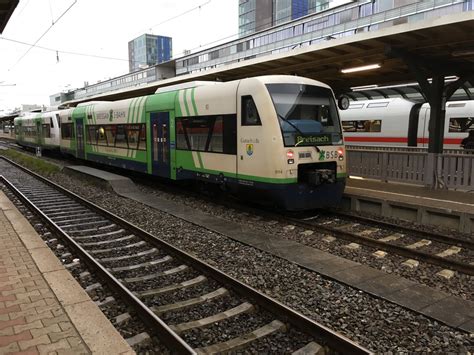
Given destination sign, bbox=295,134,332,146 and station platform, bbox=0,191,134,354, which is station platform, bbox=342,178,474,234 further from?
station platform, bbox=0,191,134,354

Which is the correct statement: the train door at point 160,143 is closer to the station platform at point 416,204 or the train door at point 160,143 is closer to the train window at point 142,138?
the train window at point 142,138

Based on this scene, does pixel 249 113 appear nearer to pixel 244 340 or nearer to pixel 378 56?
pixel 378 56

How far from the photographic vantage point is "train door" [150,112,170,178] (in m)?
11.5

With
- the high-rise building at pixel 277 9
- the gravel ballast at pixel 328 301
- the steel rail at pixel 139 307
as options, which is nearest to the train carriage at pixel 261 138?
the gravel ballast at pixel 328 301

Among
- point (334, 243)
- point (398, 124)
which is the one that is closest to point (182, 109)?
point (334, 243)

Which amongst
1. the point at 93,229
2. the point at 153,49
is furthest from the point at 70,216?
the point at 153,49

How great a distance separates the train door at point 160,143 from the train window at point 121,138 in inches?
86.2

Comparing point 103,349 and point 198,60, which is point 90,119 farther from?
point 198,60

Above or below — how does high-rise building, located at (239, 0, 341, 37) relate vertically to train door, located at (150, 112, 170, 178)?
above

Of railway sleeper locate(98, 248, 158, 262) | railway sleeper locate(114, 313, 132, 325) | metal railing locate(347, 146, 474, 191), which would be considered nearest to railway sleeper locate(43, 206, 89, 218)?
railway sleeper locate(98, 248, 158, 262)

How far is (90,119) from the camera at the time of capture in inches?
682

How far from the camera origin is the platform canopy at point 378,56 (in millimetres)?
8258

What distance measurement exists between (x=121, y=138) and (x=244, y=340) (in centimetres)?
1175

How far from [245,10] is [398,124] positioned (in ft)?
177
